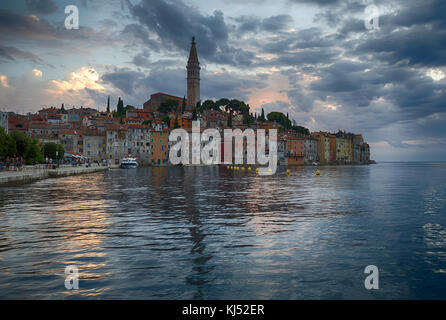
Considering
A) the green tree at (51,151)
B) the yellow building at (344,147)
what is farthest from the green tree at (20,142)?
the yellow building at (344,147)

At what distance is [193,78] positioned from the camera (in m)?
191

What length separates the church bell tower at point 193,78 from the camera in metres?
191

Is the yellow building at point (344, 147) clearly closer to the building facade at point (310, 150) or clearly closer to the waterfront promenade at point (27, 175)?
the building facade at point (310, 150)

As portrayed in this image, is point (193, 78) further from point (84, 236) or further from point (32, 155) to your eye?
point (84, 236)

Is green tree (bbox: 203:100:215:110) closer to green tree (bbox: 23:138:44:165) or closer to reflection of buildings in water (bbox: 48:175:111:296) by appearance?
green tree (bbox: 23:138:44:165)

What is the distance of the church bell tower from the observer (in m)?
191

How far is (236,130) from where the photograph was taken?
14462 centimetres

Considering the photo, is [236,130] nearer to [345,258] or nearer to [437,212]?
[437,212]

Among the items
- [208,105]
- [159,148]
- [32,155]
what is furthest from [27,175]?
[208,105]

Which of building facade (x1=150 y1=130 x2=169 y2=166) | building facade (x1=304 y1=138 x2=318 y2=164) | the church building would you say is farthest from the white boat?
the church building

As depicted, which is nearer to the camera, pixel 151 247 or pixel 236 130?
pixel 151 247
